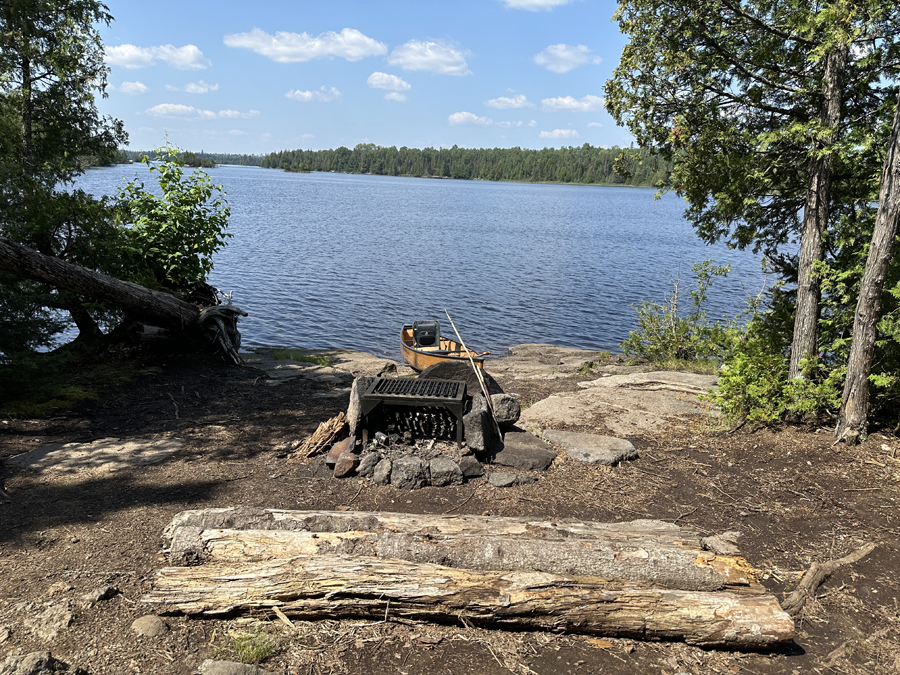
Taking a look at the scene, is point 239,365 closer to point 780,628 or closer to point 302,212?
point 780,628

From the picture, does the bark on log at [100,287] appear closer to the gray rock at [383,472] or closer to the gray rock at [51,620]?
the gray rock at [51,620]

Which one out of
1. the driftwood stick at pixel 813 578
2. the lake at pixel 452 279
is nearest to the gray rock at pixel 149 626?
the driftwood stick at pixel 813 578

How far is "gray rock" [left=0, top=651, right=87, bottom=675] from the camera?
3064mm

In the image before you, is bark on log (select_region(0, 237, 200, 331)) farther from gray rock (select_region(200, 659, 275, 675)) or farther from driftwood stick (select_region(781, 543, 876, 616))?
driftwood stick (select_region(781, 543, 876, 616))

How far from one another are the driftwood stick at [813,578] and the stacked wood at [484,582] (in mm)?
512

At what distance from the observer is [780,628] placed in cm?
362

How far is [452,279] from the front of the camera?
29.3 meters

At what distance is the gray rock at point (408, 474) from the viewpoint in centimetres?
612

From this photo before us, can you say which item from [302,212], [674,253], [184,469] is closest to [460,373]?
[184,469]

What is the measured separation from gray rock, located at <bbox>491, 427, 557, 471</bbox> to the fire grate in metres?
0.61

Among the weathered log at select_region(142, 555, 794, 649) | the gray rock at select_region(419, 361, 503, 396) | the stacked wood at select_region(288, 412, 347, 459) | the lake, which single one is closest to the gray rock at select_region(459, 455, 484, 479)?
the gray rock at select_region(419, 361, 503, 396)

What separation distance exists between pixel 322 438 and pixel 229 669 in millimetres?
3751

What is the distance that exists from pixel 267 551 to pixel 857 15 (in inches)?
313

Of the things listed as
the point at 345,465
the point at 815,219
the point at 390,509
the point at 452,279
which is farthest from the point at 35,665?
the point at 452,279
